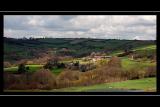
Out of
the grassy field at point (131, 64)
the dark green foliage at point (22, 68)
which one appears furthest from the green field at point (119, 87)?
the dark green foliage at point (22, 68)

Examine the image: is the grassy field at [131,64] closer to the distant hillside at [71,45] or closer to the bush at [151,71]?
the bush at [151,71]

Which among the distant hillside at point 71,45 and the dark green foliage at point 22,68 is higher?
the distant hillside at point 71,45

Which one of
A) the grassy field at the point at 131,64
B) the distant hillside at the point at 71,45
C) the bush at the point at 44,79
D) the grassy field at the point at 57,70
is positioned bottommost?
the bush at the point at 44,79

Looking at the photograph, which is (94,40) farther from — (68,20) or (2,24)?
(2,24)

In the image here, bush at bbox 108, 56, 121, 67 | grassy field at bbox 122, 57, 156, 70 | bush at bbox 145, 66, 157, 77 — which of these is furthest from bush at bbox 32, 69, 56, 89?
bush at bbox 145, 66, 157, 77

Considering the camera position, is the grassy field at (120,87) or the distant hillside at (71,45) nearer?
the grassy field at (120,87)

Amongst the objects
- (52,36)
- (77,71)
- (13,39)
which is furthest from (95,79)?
(13,39)

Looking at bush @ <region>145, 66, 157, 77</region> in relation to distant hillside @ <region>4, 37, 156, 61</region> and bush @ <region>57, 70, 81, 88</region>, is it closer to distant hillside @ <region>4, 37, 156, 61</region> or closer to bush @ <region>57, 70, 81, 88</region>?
distant hillside @ <region>4, 37, 156, 61</region>
